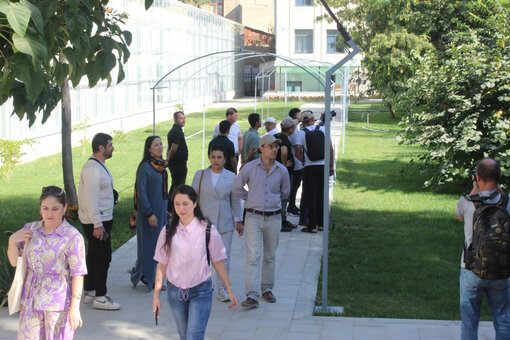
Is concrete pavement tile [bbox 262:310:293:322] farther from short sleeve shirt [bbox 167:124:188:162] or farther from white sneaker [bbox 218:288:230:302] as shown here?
short sleeve shirt [bbox 167:124:188:162]

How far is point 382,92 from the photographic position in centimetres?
3116

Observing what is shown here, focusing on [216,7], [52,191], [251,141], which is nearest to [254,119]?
[251,141]

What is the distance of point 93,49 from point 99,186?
1909 mm

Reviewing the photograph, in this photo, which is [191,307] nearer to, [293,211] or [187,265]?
[187,265]

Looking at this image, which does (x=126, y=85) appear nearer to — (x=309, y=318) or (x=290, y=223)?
(x=290, y=223)

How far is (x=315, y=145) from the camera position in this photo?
34.4 feet

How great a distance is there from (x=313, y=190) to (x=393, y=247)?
1.52 meters

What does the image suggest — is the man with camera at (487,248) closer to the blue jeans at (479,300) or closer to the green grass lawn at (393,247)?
the blue jeans at (479,300)

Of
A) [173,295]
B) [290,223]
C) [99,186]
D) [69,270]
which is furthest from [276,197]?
[290,223]

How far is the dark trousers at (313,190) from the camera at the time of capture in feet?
34.9

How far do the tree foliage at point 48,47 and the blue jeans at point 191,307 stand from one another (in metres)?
1.63

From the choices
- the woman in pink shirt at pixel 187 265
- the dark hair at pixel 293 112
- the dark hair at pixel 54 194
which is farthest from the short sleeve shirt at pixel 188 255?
the dark hair at pixel 293 112

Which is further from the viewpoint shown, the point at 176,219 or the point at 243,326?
the point at 243,326

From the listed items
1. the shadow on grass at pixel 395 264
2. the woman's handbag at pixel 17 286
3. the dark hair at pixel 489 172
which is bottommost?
the shadow on grass at pixel 395 264
